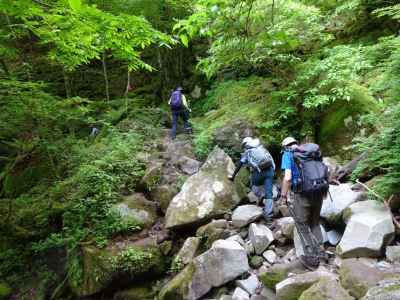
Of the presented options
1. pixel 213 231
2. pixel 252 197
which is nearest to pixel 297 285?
pixel 213 231

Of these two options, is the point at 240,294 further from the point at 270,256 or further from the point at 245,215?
the point at 245,215

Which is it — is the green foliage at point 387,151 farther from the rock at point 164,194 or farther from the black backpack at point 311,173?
the rock at point 164,194

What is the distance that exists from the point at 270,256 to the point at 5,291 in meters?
7.83

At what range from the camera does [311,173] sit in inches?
189

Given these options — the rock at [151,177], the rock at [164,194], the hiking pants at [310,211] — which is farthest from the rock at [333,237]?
the rock at [151,177]

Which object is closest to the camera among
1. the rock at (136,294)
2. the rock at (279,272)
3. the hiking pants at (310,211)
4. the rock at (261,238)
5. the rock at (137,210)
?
the hiking pants at (310,211)

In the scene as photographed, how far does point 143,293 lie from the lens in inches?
278

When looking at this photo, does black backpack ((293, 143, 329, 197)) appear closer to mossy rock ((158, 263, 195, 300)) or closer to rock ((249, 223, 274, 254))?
rock ((249, 223, 274, 254))

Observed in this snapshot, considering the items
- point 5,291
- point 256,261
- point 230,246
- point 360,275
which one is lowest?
point 5,291

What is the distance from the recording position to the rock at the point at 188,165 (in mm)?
9588

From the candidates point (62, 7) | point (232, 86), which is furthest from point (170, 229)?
point (232, 86)

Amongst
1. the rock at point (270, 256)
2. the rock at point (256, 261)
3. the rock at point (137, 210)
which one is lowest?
the rock at point (256, 261)

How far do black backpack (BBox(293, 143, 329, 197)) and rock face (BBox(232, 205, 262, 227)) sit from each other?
222 centimetres

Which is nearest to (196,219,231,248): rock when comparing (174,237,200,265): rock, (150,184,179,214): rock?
(174,237,200,265): rock
